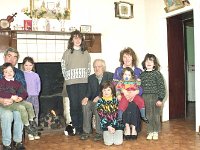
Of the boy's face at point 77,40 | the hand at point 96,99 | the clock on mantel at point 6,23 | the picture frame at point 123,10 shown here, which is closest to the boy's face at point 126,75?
the hand at point 96,99

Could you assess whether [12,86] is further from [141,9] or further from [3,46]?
[141,9]

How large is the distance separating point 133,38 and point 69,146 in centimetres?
249

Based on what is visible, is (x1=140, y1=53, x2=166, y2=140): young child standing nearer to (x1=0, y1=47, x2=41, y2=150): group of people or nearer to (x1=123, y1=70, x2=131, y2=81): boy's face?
(x1=123, y1=70, x2=131, y2=81): boy's face

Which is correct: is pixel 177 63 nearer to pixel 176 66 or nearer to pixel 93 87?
pixel 176 66

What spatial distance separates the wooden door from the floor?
740mm

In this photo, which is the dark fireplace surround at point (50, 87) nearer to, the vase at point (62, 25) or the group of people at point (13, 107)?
the vase at point (62, 25)

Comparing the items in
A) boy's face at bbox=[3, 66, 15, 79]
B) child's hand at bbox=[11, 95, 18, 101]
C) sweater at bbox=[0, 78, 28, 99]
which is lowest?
child's hand at bbox=[11, 95, 18, 101]

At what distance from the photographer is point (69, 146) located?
309cm

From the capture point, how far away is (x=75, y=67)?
11.6 ft

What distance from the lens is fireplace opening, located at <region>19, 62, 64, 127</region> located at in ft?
13.6

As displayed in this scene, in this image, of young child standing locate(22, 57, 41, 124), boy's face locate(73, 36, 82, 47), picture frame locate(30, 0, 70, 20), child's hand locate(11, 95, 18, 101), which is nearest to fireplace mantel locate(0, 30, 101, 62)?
picture frame locate(30, 0, 70, 20)

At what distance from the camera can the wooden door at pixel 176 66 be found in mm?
4508

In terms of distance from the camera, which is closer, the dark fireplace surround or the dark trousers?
the dark trousers

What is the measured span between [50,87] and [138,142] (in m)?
1.73
